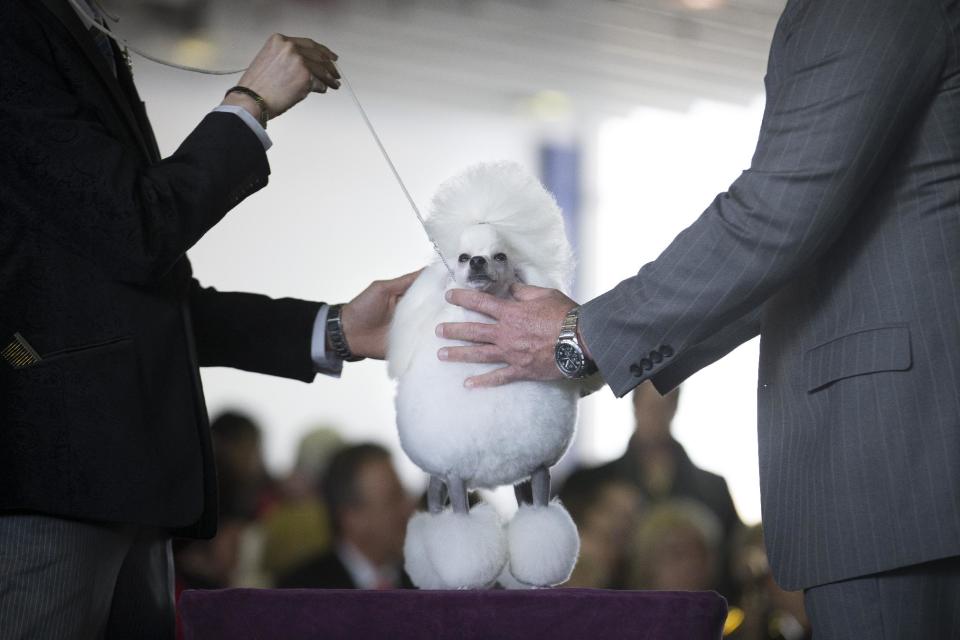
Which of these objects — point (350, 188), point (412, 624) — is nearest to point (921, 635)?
point (412, 624)

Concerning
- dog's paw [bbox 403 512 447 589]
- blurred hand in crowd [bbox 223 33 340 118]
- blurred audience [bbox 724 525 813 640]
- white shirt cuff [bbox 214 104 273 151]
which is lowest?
blurred audience [bbox 724 525 813 640]

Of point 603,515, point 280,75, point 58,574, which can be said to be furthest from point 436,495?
point 603,515

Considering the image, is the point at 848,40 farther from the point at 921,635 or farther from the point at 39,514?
the point at 39,514

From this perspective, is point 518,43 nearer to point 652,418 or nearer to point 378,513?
point 652,418

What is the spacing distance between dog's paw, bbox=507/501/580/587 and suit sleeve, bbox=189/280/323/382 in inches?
15.0

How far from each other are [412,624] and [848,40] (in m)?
0.66

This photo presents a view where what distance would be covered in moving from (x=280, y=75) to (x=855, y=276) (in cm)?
67

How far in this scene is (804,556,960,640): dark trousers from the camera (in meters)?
0.80

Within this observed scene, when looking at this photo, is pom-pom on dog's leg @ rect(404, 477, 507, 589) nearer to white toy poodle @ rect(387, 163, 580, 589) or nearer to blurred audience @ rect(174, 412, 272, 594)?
white toy poodle @ rect(387, 163, 580, 589)

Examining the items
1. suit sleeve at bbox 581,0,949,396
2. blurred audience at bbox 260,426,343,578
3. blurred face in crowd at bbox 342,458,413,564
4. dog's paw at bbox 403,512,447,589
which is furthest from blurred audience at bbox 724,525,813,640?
suit sleeve at bbox 581,0,949,396

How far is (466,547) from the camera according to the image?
1084 mm

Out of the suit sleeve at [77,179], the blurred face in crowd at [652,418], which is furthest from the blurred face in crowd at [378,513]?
the suit sleeve at [77,179]

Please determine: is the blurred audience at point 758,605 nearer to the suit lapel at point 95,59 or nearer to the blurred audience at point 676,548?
the blurred audience at point 676,548

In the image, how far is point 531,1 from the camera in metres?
3.13
